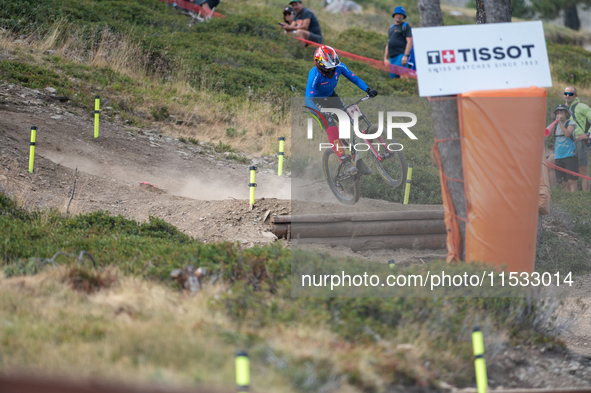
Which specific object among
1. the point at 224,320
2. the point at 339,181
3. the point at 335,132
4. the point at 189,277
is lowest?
the point at 224,320

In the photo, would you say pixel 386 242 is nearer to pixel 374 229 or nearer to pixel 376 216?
pixel 374 229

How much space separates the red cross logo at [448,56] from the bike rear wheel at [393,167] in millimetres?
2680

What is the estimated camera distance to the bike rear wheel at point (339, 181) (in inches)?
334

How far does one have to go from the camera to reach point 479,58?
5543mm

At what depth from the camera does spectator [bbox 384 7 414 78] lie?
16312mm

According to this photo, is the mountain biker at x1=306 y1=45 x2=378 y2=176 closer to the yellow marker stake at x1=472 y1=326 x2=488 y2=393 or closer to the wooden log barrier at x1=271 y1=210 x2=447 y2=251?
the wooden log barrier at x1=271 y1=210 x2=447 y2=251

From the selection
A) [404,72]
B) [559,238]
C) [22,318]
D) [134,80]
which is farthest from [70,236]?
[404,72]

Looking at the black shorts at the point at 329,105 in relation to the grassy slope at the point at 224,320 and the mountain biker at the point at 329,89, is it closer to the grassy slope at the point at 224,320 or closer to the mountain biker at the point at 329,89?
the mountain biker at the point at 329,89

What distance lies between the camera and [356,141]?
830 centimetres

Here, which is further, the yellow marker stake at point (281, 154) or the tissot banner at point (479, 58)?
the yellow marker stake at point (281, 154)

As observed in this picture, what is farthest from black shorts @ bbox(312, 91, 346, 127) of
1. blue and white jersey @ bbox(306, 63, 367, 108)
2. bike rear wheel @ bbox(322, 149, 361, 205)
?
bike rear wheel @ bbox(322, 149, 361, 205)

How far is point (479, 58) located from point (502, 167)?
1102 millimetres

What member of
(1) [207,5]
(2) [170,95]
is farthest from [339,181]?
(1) [207,5]

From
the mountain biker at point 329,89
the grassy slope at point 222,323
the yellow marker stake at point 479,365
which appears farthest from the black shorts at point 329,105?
the yellow marker stake at point 479,365
